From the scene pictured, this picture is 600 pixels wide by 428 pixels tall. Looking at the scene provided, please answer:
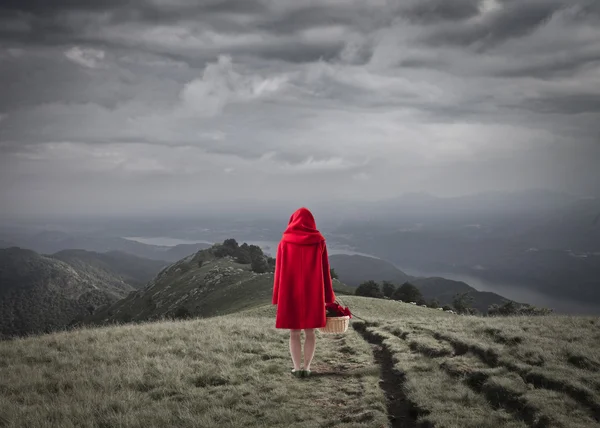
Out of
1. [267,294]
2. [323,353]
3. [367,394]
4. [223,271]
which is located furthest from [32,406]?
[223,271]

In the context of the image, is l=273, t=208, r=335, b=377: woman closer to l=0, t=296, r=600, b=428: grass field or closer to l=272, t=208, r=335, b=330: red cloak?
l=272, t=208, r=335, b=330: red cloak

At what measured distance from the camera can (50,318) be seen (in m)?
168

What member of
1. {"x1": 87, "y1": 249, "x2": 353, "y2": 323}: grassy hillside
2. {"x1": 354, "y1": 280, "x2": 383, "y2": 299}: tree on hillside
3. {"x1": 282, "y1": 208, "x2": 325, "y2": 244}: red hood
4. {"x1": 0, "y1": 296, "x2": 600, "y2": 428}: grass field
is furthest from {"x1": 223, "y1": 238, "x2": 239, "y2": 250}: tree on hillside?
{"x1": 282, "y1": 208, "x2": 325, "y2": 244}: red hood

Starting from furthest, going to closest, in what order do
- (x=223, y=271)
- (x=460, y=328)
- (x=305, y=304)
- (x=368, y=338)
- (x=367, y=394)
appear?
(x=223, y=271) < (x=368, y=338) < (x=460, y=328) < (x=305, y=304) < (x=367, y=394)

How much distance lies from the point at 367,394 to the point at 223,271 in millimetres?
77193

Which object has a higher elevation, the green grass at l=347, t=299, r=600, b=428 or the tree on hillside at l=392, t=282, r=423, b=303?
the green grass at l=347, t=299, r=600, b=428

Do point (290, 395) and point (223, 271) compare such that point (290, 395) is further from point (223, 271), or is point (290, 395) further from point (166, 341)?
point (223, 271)

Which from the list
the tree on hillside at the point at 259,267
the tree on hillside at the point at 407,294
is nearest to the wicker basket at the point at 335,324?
the tree on hillside at the point at 407,294

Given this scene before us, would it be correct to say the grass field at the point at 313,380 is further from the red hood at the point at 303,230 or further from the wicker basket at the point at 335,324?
the red hood at the point at 303,230

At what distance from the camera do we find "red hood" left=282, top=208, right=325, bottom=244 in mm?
9859

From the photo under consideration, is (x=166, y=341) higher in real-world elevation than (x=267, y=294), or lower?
higher

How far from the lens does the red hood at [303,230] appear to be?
9859mm

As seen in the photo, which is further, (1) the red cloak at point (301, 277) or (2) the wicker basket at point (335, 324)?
(2) the wicker basket at point (335, 324)

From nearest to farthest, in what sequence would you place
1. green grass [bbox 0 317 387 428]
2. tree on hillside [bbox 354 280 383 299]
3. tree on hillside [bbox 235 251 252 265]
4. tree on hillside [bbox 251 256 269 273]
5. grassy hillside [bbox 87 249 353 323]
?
1. green grass [bbox 0 317 387 428]
2. grassy hillside [bbox 87 249 353 323]
3. tree on hillside [bbox 354 280 383 299]
4. tree on hillside [bbox 251 256 269 273]
5. tree on hillside [bbox 235 251 252 265]
